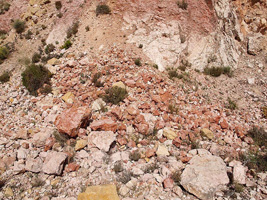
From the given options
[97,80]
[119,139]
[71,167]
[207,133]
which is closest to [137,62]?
[97,80]

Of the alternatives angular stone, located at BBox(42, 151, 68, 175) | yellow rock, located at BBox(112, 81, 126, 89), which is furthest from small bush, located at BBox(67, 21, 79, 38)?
angular stone, located at BBox(42, 151, 68, 175)

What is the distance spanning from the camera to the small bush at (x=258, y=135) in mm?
6324

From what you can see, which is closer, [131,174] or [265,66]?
[131,174]

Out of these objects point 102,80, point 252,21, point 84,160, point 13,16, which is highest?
point 252,21

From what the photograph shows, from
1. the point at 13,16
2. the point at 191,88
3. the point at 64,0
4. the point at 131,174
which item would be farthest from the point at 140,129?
the point at 13,16

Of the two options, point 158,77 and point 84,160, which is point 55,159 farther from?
point 158,77

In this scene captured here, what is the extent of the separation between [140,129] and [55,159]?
2827 mm

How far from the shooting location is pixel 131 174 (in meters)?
4.89

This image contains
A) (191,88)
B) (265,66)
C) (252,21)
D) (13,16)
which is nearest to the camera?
(191,88)

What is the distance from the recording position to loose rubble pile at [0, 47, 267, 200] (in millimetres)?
→ 4566

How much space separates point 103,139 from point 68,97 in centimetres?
277

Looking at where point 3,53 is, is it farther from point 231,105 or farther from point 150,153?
point 231,105

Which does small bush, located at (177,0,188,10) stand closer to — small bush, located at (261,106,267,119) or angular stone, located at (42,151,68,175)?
small bush, located at (261,106,267,119)

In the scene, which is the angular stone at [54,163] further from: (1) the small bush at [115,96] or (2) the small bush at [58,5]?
(2) the small bush at [58,5]
